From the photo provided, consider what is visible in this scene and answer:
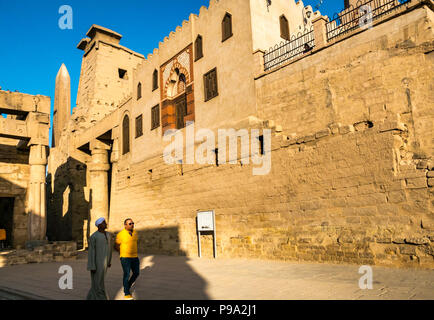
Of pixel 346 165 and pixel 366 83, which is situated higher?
pixel 366 83

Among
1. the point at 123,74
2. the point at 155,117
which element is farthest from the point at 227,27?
the point at 123,74

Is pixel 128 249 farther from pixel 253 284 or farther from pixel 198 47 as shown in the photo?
pixel 198 47

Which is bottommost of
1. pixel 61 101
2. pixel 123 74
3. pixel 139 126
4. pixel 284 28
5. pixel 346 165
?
pixel 346 165

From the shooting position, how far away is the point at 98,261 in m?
5.42

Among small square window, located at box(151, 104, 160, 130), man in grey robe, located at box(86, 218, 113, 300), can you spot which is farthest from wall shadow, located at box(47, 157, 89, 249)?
man in grey robe, located at box(86, 218, 113, 300)

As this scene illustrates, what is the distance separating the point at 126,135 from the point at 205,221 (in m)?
9.65

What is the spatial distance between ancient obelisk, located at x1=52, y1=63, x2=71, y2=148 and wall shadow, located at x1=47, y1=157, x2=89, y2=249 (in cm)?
1788

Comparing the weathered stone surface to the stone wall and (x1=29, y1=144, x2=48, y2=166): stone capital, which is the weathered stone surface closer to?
the stone wall

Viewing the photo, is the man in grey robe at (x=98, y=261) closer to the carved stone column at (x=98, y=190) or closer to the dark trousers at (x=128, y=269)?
the dark trousers at (x=128, y=269)

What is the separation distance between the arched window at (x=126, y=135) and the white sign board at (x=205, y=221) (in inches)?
338

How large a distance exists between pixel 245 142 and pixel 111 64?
1817 centimetres

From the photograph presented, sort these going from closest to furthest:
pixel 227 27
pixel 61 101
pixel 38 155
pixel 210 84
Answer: pixel 227 27, pixel 210 84, pixel 38 155, pixel 61 101
